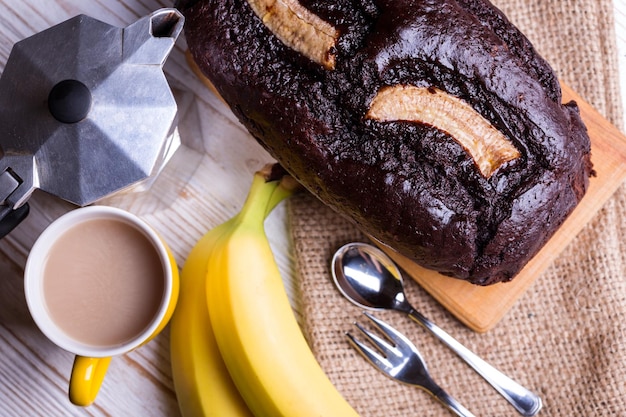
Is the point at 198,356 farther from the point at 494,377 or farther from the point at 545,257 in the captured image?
the point at 545,257

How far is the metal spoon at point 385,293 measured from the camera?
52.6 inches

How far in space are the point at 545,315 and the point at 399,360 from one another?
32cm

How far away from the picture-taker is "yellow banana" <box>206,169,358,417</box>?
3.88ft

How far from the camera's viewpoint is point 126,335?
1181 mm

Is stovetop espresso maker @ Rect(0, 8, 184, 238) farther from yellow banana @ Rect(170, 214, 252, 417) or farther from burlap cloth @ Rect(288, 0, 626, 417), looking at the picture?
burlap cloth @ Rect(288, 0, 626, 417)

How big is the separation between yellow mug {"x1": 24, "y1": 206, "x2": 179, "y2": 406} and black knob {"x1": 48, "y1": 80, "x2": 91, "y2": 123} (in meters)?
0.24

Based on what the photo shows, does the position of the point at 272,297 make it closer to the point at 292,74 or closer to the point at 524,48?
the point at 292,74

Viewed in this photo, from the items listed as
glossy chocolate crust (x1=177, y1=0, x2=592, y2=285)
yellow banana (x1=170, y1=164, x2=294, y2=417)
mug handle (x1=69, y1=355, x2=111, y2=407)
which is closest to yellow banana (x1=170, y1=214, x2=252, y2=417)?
yellow banana (x1=170, y1=164, x2=294, y2=417)

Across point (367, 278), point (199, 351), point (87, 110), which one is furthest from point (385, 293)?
point (87, 110)

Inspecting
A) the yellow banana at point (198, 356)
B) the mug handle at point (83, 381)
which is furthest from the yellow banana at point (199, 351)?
the mug handle at point (83, 381)

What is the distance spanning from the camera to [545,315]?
4.50 feet

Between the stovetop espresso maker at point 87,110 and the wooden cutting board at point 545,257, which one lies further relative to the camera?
the wooden cutting board at point 545,257

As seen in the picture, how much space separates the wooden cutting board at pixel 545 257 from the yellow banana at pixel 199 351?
1.21ft

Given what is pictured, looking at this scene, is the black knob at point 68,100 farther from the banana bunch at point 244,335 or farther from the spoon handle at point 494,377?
the spoon handle at point 494,377
